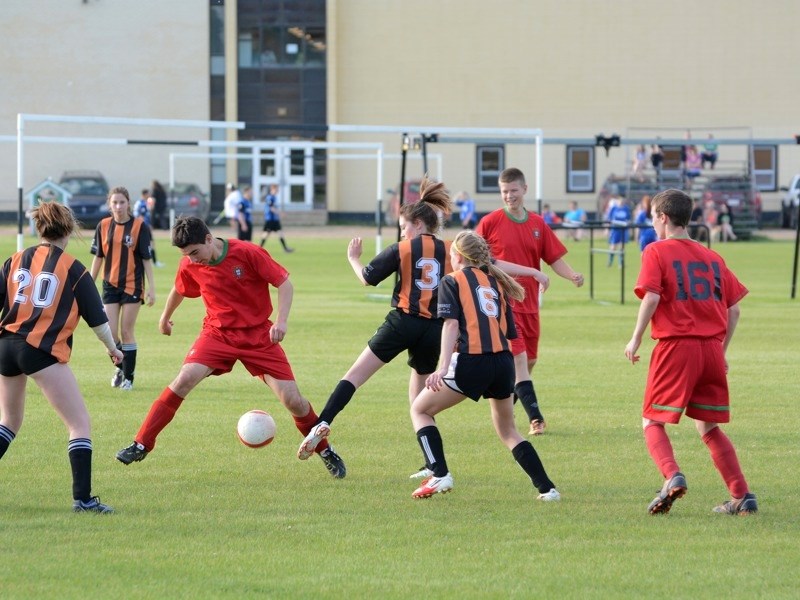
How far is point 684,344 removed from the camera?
6.46 meters

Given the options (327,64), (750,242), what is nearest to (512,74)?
(327,64)

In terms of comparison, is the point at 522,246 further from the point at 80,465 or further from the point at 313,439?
the point at 80,465

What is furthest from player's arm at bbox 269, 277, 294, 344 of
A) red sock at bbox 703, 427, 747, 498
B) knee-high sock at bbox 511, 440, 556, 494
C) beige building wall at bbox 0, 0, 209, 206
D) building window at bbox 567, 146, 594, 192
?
building window at bbox 567, 146, 594, 192

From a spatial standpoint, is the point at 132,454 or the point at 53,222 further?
the point at 132,454

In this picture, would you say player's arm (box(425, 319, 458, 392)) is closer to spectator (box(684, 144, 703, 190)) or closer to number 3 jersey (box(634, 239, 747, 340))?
number 3 jersey (box(634, 239, 747, 340))

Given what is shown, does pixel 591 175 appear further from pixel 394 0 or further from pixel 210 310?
pixel 210 310

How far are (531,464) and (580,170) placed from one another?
45844 mm

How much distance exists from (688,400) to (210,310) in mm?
2979

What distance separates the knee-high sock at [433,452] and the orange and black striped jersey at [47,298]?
1.91 m

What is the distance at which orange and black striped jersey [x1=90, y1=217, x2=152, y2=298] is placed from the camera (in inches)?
445

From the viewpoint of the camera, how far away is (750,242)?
4219cm

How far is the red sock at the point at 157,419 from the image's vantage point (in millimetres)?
7504

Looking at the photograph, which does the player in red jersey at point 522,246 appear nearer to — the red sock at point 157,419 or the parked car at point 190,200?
the red sock at point 157,419

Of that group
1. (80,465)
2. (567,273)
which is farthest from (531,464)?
(80,465)
